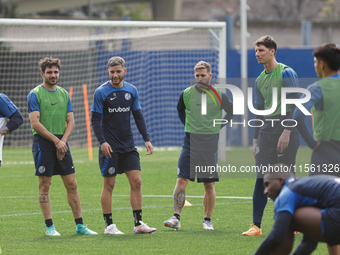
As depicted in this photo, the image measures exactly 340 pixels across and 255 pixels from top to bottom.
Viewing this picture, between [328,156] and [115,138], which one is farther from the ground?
[115,138]

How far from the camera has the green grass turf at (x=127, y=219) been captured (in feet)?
19.5

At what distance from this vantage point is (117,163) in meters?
6.84

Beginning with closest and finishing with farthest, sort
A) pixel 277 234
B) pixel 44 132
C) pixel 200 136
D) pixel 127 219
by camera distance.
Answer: pixel 277 234 < pixel 44 132 < pixel 200 136 < pixel 127 219

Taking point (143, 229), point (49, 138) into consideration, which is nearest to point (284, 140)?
point (143, 229)

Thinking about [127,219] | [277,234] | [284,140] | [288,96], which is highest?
[288,96]

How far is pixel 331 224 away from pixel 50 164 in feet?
12.3

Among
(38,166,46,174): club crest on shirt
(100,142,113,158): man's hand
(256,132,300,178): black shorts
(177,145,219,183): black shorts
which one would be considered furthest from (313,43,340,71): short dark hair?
(38,166,46,174): club crest on shirt

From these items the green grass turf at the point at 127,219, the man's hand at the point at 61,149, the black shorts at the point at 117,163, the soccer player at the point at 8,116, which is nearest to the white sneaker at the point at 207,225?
the green grass turf at the point at 127,219

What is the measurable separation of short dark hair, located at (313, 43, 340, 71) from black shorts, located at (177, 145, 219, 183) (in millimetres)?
2641

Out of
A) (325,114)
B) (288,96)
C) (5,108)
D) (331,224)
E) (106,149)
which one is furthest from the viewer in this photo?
(106,149)

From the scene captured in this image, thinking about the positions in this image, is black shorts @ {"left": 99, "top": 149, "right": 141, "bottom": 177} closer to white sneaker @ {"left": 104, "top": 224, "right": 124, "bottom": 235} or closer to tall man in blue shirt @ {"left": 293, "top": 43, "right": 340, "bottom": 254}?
white sneaker @ {"left": 104, "top": 224, "right": 124, "bottom": 235}

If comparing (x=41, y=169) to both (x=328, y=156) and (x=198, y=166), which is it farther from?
(x=328, y=156)

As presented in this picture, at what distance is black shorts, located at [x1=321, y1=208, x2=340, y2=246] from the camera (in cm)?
396

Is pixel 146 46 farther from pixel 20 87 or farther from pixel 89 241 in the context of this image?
pixel 89 241
